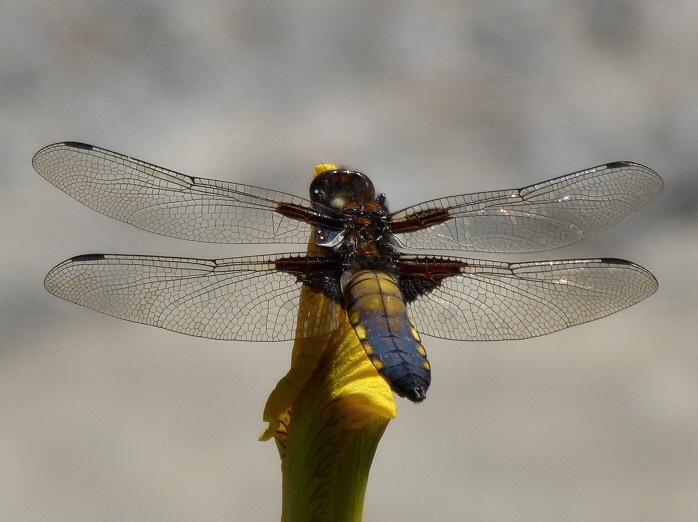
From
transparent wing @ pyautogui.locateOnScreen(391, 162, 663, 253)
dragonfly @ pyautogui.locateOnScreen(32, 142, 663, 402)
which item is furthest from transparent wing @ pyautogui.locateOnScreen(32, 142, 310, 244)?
transparent wing @ pyautogui.locateOnScreen(391, 162, 663, 253)

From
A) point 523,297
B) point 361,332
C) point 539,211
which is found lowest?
point 361,332

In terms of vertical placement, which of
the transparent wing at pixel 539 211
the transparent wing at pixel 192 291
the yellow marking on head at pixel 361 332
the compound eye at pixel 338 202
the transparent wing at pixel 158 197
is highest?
the transparent wing at pixel 539 211

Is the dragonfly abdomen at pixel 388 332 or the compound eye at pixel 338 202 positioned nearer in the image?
the dragonfly abdomen at pixel 388 332

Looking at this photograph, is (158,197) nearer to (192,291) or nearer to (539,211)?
(192,291)

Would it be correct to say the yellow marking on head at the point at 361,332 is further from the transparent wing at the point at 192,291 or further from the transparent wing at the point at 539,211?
the transparent wing at the point at 539,211

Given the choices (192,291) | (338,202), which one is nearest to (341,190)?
(338,202)

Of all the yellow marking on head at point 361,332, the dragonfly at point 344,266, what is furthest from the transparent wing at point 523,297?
the yellow marking on head at point 361,332
